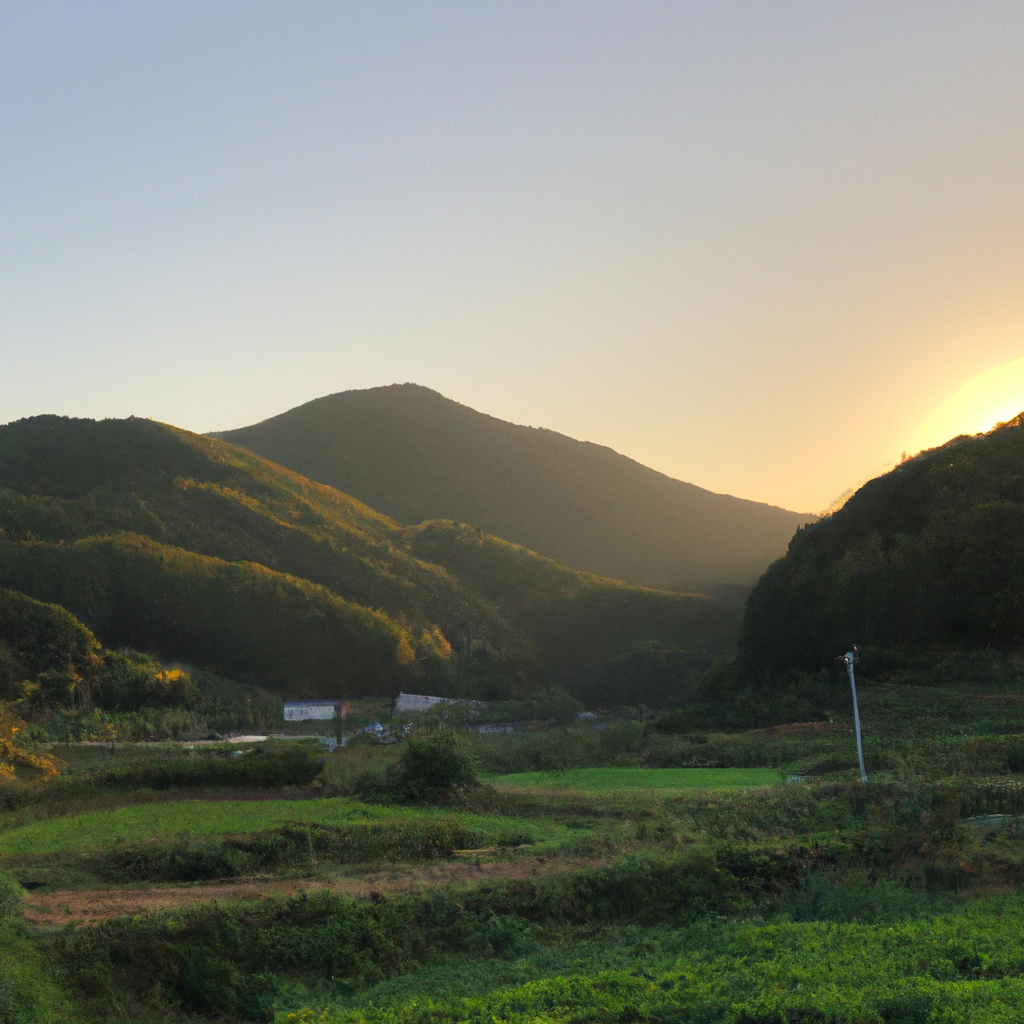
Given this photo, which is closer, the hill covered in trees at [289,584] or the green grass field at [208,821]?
the green grass field at [208,821]

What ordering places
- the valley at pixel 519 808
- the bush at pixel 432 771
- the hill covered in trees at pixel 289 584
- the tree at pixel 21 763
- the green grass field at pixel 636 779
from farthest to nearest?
the hill covered in trees at pixel 289 584 → the tree at pixel 21 763 → the green grass field at pixel 636 779 → the bush at pixel 432 771 → the valley at pixel 519 808

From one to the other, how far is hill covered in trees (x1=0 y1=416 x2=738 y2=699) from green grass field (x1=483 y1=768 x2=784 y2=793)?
31.3 metres

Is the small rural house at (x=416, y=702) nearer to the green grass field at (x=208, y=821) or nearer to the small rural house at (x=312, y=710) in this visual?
the small rural house at (x=312, y=710)

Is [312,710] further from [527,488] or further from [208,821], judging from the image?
[527,488]

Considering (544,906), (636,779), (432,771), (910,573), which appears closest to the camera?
(544,906)

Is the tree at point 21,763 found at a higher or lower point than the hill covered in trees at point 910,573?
lower

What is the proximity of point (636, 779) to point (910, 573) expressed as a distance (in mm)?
18565

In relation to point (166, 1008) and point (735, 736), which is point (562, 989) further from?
point (735, 736)

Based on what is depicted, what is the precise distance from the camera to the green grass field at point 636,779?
19844 mm

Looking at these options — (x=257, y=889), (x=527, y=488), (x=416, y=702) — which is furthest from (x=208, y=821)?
(x=527, y=488)

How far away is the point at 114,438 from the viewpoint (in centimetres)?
7662

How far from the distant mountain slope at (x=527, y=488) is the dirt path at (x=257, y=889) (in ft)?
293

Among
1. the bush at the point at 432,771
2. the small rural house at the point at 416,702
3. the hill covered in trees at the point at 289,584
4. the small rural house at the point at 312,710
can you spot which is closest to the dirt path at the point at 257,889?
the bush at the point at 432,771

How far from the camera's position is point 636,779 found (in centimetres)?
2156
